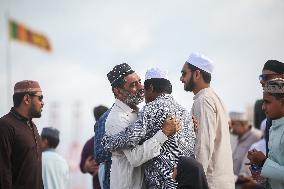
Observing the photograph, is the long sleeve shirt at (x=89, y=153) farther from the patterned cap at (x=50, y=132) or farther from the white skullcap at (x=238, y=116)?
the white skullcap at (x=238, y=116)

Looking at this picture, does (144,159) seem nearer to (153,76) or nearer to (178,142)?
(178,142)

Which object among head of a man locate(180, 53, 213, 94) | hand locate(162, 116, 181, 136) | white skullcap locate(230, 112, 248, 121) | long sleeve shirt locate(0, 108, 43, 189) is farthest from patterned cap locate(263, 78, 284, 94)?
white skullcap locate(230, 112, 248, 121)

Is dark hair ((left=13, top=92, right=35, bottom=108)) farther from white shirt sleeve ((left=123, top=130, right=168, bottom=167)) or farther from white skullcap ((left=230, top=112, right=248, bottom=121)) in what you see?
white skullcap ((left=230, top=112, right=248, bottom=121))

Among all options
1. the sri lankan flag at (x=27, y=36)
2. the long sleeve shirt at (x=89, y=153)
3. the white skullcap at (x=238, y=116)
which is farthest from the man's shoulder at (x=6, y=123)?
the sri lankan flag at (x=27, y=36)

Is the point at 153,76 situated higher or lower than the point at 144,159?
higher

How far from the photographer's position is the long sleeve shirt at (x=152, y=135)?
5750mm

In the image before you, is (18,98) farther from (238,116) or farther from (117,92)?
(238,116)

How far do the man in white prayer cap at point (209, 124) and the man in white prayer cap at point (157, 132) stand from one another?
0.43 meters

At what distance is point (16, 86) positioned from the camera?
696cm

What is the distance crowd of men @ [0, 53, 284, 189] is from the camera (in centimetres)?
547

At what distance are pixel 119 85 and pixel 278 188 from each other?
79.2 inches

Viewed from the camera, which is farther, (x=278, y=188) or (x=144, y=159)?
(x=144, y=159)

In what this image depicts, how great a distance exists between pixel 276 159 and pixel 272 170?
0.41ft

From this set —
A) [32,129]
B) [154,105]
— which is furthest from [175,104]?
[32,129]
